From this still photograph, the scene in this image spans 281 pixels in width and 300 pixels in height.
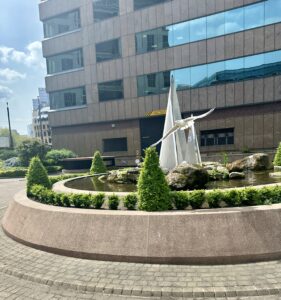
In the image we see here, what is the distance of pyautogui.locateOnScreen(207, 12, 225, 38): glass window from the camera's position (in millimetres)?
26656

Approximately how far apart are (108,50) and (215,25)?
13.9 m

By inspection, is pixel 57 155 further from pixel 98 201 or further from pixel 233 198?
pixel 233 198

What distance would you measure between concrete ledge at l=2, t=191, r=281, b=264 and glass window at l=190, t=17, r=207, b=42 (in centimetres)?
2504

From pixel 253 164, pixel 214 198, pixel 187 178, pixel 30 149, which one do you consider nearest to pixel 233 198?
pixel 214 198

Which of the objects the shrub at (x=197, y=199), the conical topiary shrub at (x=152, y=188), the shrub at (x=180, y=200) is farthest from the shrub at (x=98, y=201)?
the shrub at (x=197, y=199)

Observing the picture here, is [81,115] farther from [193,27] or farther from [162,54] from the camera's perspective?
[193,27]

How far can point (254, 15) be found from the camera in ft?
82.6

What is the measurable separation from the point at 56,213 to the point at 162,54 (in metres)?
26.1

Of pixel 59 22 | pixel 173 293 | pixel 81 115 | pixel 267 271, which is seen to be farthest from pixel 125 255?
pixel 59 22

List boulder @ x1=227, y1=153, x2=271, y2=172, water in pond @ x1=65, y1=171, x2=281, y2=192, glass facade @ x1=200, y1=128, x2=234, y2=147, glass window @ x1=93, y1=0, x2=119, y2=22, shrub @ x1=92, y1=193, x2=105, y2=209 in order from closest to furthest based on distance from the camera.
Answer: shrub @ x1=92, y1=193, x2=105, y2=209, water in pond @ x1=65, y1=171, x2=281, y2=192, boulder @ x1=227, y1=153, x2=271, y2=172, glass facade @ x1=200, y1=128, x2=234, y2=147, glass window @ x1=93, y1=0, x2=119, y2=22

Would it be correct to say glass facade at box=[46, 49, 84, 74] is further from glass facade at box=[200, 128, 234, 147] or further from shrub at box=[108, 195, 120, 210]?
shrub at box=[108, 195, 120, 210]

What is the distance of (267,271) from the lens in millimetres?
5977

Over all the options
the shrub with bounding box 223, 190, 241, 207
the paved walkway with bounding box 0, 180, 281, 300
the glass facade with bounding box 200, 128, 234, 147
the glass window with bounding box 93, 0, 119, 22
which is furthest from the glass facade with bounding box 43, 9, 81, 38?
the paved walkway with bounding box 0, 180, 281, 300

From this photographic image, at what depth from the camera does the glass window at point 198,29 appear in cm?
2753
